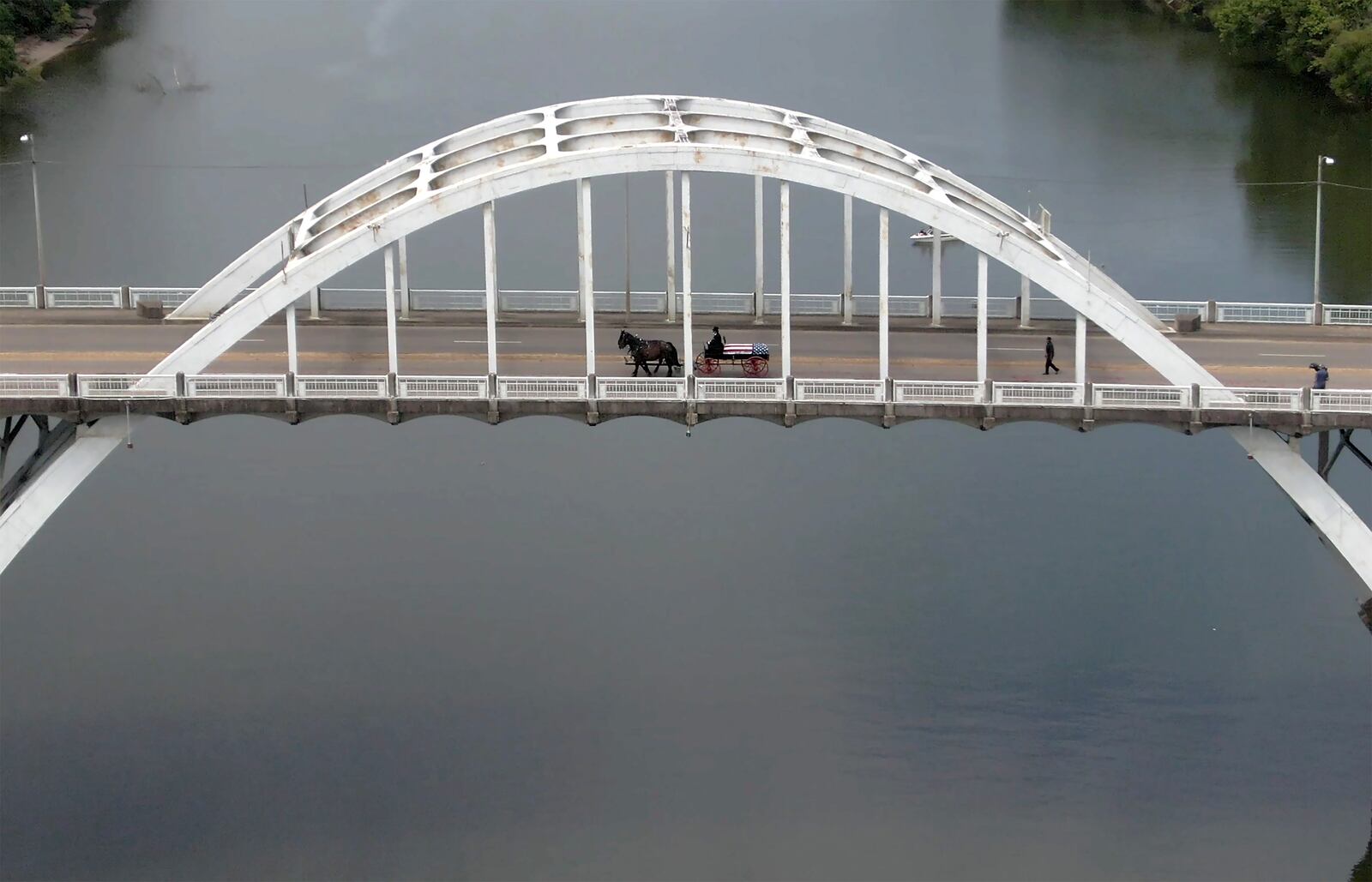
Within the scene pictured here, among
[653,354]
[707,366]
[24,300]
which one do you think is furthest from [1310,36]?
[24,300]

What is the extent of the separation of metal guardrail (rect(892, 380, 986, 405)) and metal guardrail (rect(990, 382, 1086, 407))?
483 mm

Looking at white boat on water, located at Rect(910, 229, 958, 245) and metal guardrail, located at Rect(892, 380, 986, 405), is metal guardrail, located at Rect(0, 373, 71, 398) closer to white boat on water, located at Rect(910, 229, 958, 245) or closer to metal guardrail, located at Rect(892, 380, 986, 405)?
metal guardrail, located at Rect(892, 380, 986, 405)

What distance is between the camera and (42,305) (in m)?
81.8

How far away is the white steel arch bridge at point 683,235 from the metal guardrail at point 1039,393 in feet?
2.60

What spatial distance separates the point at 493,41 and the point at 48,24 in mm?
28525

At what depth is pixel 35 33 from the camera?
522 feet

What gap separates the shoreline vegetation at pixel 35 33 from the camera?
15125 cm

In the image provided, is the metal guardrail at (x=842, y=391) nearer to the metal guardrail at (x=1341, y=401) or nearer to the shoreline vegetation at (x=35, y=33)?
the metal guardrail at (x=1341, y=401)

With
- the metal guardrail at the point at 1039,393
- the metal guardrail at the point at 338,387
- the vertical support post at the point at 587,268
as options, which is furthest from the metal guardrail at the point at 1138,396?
the metal guardrail at the point at 338,387

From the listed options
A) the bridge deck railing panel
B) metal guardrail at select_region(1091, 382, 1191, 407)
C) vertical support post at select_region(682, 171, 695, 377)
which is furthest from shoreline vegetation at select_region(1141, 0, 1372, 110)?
the bridge deck railing panel

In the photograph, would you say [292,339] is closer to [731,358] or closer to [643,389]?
[643,389]

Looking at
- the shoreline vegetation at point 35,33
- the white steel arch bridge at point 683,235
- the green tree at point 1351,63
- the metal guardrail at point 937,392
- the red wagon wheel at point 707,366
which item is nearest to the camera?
the white steel arch bridge at point 683,235

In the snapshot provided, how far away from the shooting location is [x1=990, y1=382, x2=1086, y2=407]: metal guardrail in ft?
232

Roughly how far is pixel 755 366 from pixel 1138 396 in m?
11.2
